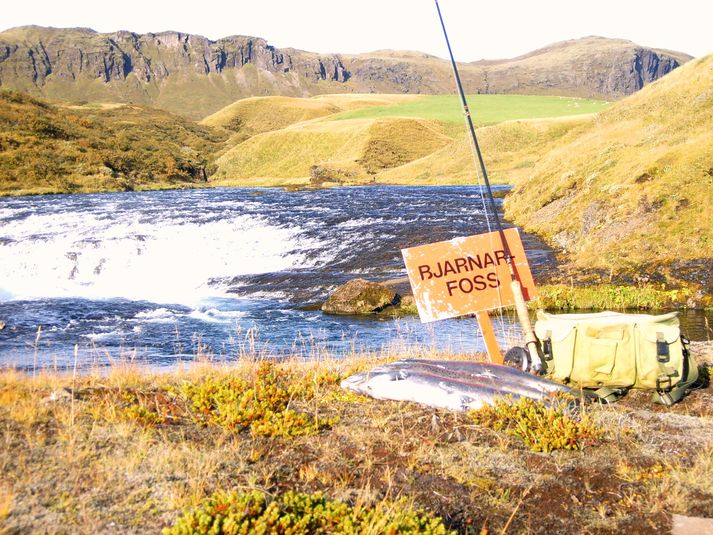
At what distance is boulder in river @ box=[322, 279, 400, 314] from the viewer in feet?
58.4

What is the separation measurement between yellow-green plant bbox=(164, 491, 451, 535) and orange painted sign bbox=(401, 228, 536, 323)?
4054 mm

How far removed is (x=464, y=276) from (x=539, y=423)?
2.60 m

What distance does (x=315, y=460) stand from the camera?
5.21 metres

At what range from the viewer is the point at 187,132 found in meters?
162

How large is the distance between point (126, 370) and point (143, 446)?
271 centimetres

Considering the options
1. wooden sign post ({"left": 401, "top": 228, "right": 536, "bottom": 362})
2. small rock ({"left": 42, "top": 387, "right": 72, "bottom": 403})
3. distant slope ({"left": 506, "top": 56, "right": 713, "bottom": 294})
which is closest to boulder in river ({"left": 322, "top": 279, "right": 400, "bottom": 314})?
distant slope ({"left": 506, "top": 56, "right": 713, "bottom": 294})

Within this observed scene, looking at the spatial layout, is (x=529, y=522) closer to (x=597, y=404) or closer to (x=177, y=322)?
(x=597, y=404)

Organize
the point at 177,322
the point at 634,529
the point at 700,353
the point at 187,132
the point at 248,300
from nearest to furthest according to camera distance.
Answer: the point at 634,529
the point at 700,353
the point at 177,322
the point at 248,300
the point at 187,132

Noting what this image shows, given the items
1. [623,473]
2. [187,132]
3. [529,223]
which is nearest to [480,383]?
[623,473]

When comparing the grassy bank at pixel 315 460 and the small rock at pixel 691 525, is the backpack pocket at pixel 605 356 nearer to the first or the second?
the grassy bank at pixel 315 460

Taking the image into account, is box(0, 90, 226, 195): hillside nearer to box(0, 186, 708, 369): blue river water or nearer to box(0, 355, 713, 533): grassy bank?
box(0, 186, 708, 369): blue river water

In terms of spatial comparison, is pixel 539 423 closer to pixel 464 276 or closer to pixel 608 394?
pixel 608 394

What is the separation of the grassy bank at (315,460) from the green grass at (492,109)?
120 metres

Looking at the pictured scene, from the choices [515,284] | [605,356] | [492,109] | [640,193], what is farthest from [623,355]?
[492,109]
